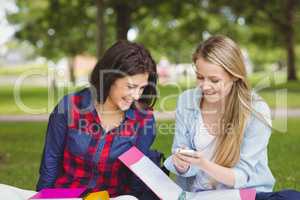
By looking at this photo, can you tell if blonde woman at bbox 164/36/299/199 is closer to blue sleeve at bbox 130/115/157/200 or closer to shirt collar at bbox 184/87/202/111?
shirt collar at bbox 184/87/202/111

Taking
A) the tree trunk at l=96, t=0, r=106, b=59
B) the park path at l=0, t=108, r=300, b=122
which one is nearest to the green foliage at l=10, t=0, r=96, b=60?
the tree trunk at l=96, t=0, r=106, b=59

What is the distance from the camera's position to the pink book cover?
319cm

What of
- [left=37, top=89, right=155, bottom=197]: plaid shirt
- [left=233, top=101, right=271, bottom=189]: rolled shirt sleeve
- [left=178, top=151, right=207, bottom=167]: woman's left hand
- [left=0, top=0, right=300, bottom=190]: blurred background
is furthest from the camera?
[left=0, top=0, right=300, bottom=190]: blurred background

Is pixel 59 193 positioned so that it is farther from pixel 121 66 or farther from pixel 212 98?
pixel 212 98

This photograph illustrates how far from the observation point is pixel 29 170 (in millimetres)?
6262

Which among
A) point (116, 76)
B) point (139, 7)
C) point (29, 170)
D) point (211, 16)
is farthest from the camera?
point (211, 16)

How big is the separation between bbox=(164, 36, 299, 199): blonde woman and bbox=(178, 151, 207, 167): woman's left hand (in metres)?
0.04

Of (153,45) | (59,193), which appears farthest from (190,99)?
(153,45)

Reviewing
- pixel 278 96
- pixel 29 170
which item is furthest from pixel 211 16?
pixel 29 170

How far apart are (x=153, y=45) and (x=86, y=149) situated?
28.6 metres

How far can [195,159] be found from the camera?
10.00ft

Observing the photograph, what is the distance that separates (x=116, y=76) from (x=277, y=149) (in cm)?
490

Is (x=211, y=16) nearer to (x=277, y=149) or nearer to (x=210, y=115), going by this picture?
(x=277, y=149)

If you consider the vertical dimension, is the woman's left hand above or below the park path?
above
